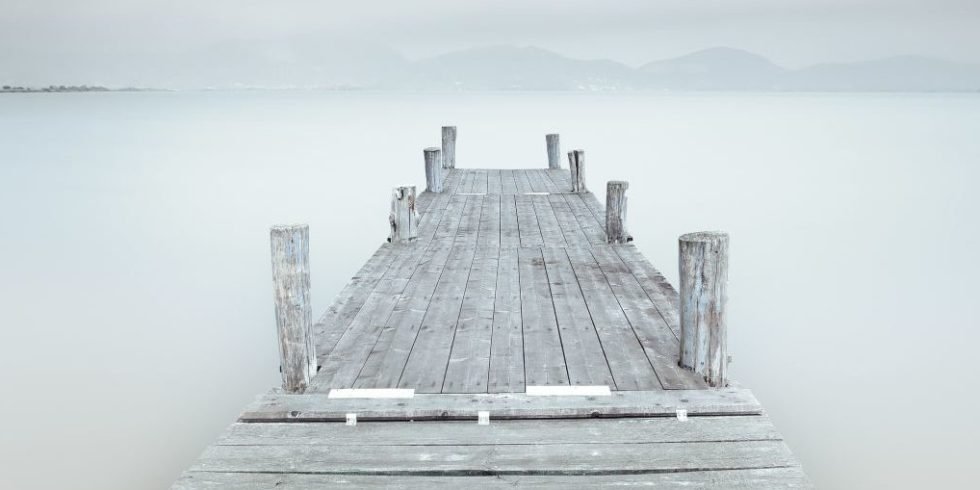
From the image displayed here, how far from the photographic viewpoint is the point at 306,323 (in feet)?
14.8

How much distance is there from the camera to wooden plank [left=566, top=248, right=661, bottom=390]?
4.48m

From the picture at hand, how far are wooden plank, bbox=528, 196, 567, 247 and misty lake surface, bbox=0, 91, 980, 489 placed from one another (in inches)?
83.5

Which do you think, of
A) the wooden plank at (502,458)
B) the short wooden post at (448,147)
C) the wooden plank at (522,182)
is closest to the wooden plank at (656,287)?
the wooden plank at (502,458)

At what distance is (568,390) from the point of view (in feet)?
14.1

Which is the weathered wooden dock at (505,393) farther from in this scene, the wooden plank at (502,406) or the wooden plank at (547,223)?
the wooden plank at (547,223)

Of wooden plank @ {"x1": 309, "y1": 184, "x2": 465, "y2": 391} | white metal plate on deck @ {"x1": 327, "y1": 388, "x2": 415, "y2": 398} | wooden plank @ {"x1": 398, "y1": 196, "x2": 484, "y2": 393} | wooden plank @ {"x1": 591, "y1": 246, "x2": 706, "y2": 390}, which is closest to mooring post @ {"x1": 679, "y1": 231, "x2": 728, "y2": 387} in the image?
wooden plank @ {"x1": 591, "y1": 246, "x2": 706, "y2": 390}

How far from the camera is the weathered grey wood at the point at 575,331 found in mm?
4562

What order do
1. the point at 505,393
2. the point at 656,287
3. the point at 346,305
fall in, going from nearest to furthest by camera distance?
the point at 505,393 < the point at 346,305 < the point at 656,287

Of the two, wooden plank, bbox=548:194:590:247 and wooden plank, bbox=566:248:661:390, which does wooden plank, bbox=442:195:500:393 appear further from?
wooden plank, bbox=548:194:590:247

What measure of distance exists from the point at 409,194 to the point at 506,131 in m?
35.2

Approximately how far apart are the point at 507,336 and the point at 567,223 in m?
4.61

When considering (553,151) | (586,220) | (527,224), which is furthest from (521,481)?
(553,151)

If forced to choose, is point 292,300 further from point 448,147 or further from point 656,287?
point 448,147

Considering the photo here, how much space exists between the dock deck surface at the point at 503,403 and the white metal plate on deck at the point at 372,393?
55 mm
